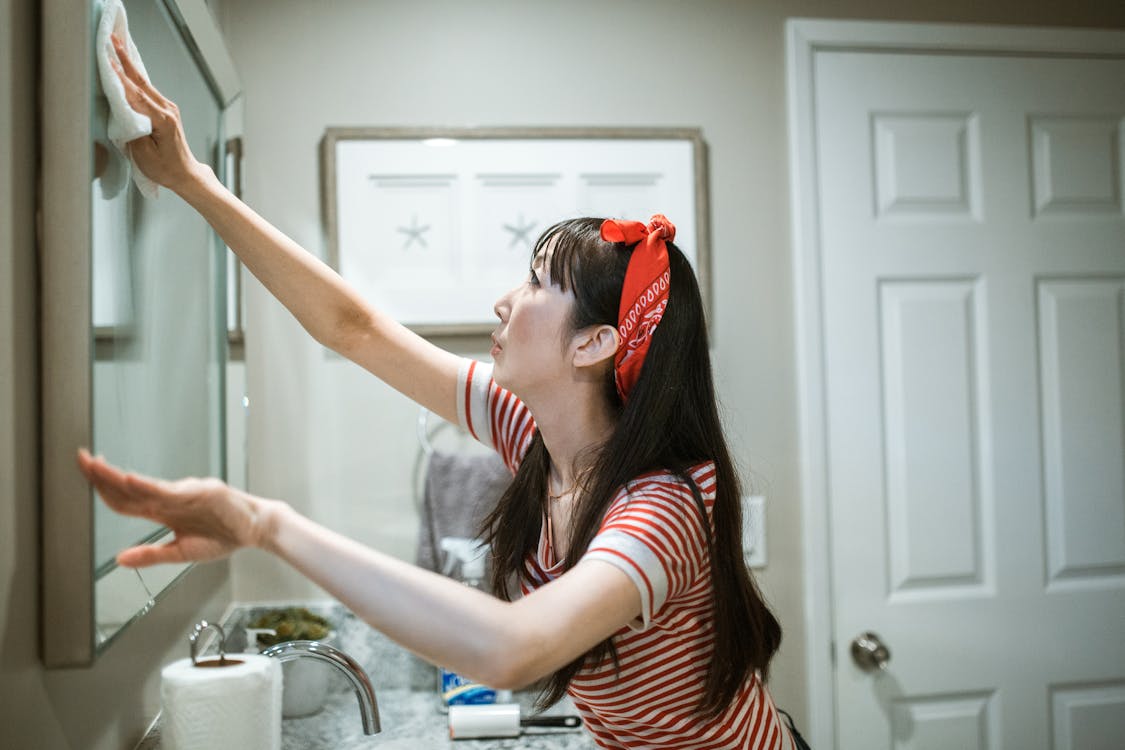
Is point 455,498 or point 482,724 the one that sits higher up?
point 455,498

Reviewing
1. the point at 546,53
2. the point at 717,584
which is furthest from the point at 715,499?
the point at 546,53

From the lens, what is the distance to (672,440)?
3.62 feet

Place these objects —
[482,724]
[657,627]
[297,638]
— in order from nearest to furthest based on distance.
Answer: [657,627], [482,724], [297,638]

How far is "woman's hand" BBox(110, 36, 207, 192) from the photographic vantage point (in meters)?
0.91

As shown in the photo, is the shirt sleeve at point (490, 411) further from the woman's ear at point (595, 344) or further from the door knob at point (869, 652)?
the door knob at point (869, 652)

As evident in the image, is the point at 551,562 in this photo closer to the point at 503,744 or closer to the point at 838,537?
the point at 503,744

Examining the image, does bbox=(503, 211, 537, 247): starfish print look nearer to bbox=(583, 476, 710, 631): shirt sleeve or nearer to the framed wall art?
the framed wall art

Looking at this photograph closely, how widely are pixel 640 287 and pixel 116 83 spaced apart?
22.9 inches

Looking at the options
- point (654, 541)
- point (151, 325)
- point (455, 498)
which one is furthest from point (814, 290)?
point (151, 325)

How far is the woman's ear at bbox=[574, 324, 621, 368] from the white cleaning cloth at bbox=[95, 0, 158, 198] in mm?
516

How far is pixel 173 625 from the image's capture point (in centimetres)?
131

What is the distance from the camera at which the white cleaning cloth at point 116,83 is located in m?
0.86

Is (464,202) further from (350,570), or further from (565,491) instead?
(350,570)

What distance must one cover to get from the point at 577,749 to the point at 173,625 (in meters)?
0.64
